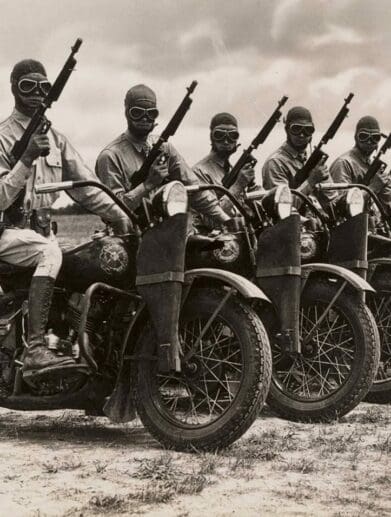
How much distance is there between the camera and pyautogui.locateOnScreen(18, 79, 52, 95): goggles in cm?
636

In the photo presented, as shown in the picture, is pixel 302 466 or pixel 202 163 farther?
pixel 202 163

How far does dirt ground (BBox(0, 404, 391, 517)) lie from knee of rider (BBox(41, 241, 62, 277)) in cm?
108

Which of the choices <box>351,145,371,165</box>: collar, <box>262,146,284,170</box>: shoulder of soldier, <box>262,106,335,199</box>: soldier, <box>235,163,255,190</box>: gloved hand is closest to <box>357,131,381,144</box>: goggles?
<box>351,145,371,165</box>: collar

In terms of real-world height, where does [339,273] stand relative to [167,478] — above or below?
above

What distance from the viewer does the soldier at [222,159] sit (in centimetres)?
931

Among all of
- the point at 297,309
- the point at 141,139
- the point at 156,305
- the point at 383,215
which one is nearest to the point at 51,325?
the point at 156,305

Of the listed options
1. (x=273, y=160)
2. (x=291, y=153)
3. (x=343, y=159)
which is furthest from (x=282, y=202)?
(x=343, y=159)

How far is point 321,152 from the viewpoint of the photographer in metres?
8.45

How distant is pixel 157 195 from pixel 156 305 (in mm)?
657

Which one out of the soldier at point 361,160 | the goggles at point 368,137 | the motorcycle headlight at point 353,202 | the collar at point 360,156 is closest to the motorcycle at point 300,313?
the motorcycle headlight at point 353,202

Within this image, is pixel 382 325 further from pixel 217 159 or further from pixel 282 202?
pixel 217 159

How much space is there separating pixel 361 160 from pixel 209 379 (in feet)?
16.4

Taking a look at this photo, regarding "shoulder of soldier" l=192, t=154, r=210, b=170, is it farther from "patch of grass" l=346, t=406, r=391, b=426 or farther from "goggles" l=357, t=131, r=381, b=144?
"patch of grass" l=346, t=406, r=391, b=426

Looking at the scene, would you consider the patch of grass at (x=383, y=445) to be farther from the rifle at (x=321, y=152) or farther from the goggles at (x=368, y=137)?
the goggles at (x=368, y=137)
